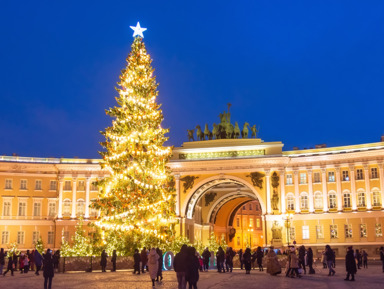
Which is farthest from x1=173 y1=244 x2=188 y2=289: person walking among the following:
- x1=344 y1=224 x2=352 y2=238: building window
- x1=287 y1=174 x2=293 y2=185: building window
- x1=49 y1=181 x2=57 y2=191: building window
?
x1=49 y1=181 x2=57 y2=191: building window

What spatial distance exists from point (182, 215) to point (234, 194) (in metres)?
10.8

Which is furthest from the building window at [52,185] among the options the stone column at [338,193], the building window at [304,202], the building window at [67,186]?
the stone column at [338,193]

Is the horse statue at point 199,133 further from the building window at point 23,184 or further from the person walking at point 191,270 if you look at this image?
the person walking at point 191,270

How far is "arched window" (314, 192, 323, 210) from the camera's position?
54.3 meters

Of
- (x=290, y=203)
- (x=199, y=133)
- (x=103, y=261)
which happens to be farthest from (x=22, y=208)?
(x=103, y=261)

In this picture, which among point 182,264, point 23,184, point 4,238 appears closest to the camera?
point 182,264

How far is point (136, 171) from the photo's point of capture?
1221 inches

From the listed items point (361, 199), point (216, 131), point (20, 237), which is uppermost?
point (216, 131)

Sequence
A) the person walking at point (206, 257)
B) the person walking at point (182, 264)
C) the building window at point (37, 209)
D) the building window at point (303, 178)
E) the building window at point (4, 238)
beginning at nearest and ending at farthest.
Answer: the person walking at point (182, 264), the person walking at point (206, 257), the building window at point (303, 178), the building window at point (4, 238), the building window at point (37, 209)

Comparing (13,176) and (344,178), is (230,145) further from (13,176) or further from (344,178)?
(13,176)

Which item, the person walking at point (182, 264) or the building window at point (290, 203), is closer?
the person walking at point (182, 264)

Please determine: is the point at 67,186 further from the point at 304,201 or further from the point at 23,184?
the point at 304,201

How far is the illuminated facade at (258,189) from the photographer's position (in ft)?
172

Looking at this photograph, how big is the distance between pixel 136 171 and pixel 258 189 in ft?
87.2
